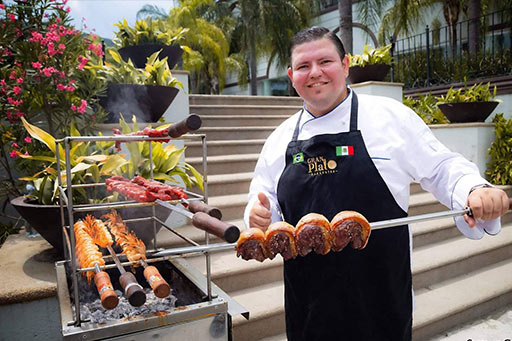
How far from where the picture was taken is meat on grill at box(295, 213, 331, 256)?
1522 mm

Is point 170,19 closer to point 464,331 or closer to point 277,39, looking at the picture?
point 277,39

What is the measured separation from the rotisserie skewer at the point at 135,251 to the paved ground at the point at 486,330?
2525mm

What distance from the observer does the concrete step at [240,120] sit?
6.15 metres

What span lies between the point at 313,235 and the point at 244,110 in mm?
5513

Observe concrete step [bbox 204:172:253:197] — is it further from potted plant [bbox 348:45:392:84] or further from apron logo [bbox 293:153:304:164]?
potted plant [bbox 348:45:392:84]

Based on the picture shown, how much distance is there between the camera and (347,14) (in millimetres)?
8219

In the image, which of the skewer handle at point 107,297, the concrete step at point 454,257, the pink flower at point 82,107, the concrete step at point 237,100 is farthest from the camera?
the concrete step at point 237,100

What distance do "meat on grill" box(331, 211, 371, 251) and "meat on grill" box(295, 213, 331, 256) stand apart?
3 centimetres

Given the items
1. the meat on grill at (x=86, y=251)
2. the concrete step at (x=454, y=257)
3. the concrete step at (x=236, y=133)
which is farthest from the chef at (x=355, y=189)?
the concrete step at (x=236, y=133)

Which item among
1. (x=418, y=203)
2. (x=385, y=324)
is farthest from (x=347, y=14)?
(x=385, y=324)

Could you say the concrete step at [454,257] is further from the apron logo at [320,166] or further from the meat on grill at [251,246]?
the meat on grill at [251,246]

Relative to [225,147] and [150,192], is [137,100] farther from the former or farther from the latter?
[150,192]

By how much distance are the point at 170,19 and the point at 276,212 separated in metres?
22.1

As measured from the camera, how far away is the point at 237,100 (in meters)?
Answer: 7.16
